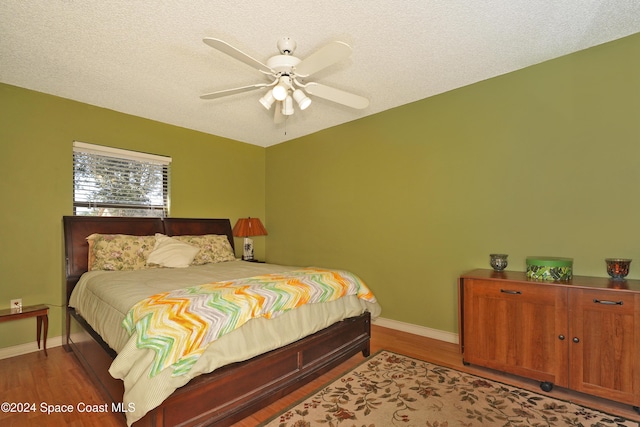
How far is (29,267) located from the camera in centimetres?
303

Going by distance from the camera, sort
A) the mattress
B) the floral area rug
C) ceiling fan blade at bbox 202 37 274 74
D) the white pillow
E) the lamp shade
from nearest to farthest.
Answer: the mattress < ceiling fan blade at bbox 202 37 274 74 < the floral area rug < the white pillow < the lamp shade

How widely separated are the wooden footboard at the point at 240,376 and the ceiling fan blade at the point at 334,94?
1.81 meters

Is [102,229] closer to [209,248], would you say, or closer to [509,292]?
[209,248]

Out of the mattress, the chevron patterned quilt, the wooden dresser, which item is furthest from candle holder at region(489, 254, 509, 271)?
the chevron patterned quilt

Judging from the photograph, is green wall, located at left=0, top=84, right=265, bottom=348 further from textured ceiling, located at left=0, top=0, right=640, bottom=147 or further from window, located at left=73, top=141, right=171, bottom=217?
textured ceiling, located at left=0, top=0, right=640, bottom=147

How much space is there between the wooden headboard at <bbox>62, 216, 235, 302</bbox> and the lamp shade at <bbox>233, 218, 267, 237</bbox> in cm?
32

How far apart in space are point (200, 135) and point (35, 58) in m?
1.98

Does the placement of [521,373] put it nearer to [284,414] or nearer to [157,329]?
[284,414]

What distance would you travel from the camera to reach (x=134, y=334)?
1588mm

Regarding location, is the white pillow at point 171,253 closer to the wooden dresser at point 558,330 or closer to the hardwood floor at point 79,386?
the hardwood floor at point 79,386

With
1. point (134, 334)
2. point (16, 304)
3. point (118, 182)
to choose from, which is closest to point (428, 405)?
point (134, 334)

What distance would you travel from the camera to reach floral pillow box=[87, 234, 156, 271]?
10.1 ft

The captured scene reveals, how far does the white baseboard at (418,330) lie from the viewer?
3111 mm

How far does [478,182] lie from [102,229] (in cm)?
399
